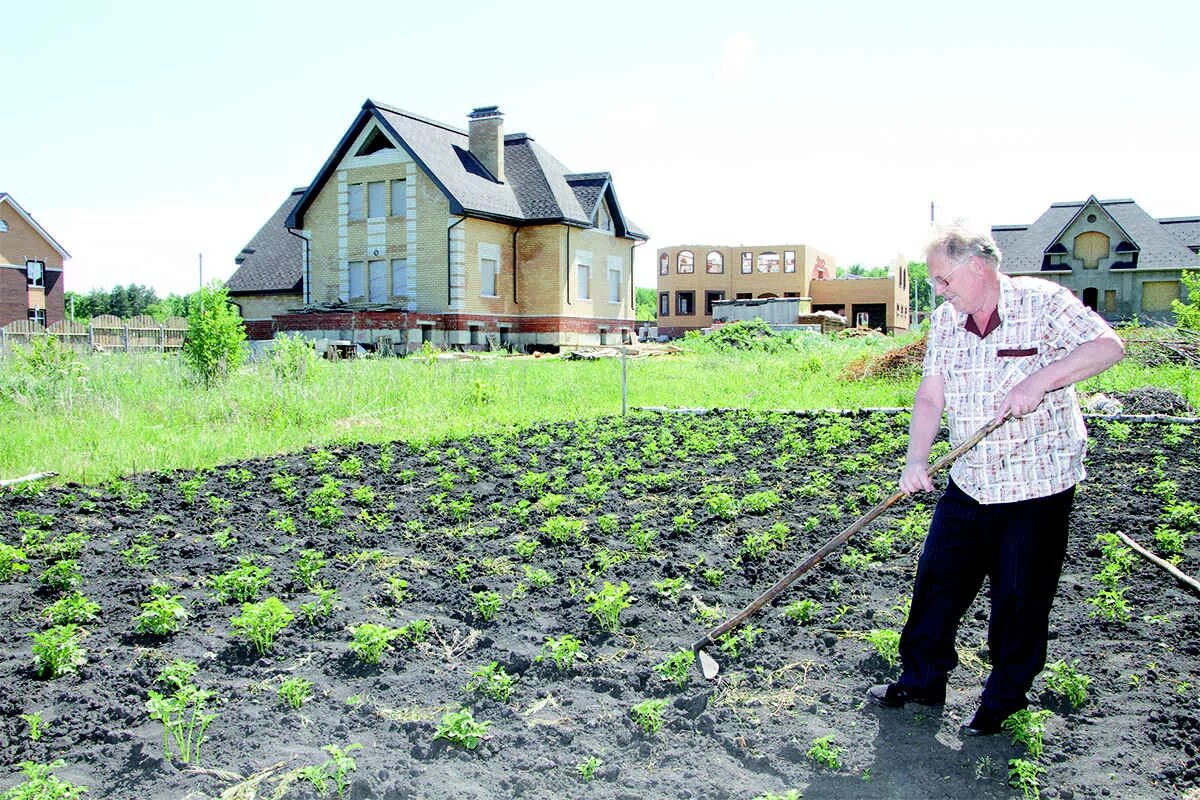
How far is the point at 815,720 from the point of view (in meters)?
3.21

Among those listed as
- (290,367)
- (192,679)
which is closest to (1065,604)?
(192,679)

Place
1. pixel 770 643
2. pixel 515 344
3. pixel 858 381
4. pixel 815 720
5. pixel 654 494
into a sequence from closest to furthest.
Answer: pixel 815 720 → pixel 770 643 → pixel 654 494 → pixel 858 381 → pixel 515 344

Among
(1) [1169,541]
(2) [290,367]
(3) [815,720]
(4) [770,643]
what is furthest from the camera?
(2) [290,367]

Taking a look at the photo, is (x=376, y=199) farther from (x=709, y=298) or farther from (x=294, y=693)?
(x=709, y=298)

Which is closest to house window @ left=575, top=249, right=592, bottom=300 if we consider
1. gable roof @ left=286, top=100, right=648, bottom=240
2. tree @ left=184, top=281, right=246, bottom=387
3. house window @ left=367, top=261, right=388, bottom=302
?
gable roof @ left=286, top=100, right=648, bottom=240

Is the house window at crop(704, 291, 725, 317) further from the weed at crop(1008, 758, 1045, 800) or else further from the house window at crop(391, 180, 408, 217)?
the weed at crop(1008, 758, 1045, 800)

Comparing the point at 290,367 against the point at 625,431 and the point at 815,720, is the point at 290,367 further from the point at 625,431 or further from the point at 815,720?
the point at 815,720

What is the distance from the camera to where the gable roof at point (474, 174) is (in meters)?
24.6

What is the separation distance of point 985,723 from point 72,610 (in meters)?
3.83

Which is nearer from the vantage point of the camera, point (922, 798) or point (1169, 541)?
point (922, 798)

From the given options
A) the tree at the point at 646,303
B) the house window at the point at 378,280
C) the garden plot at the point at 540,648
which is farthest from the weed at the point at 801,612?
the tree at the point at 646,303

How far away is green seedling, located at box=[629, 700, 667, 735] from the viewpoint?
310 cm

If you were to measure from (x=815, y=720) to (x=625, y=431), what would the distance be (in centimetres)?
651

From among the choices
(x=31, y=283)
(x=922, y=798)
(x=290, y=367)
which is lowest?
(x=922, y=798)
